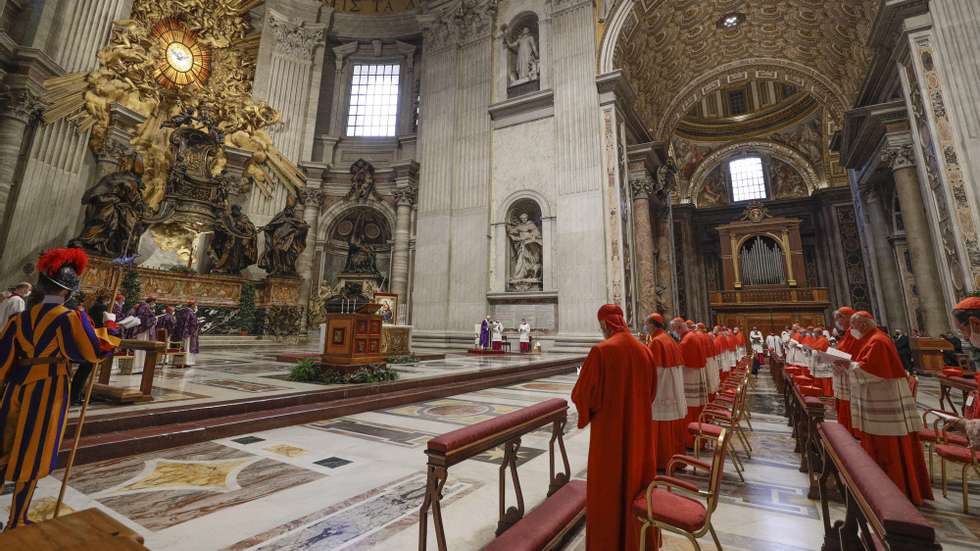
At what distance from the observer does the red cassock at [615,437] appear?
1.69m

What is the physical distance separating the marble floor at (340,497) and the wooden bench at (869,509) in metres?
0.52

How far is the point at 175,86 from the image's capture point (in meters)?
Answer: 13.1

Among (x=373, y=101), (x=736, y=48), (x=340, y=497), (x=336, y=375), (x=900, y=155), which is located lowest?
(x=340, y=497)

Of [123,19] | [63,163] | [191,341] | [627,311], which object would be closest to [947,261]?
[627,311]

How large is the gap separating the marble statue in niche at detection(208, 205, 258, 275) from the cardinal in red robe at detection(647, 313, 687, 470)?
13.7 metres

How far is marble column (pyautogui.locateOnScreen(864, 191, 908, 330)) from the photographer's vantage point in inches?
478

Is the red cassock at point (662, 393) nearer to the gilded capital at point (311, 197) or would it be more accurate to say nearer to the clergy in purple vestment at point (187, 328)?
the clergy in purple vestment at point (187, 328)

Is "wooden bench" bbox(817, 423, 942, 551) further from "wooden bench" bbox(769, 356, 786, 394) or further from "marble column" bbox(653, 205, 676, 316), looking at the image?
"marble column" bbox(653, 205, 676, 316)

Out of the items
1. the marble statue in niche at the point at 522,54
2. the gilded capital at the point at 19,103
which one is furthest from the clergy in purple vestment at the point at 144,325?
the marble statue in niche at the point at 522,54

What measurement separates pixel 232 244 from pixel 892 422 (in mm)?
15137

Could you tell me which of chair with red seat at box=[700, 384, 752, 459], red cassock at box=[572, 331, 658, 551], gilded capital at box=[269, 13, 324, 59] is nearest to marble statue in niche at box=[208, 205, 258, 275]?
gilded capital at box=[269, 13, 324, 59]

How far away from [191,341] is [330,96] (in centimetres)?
1236

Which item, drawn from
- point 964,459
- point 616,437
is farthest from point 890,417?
point 616,437

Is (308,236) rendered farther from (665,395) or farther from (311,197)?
(665,395)
